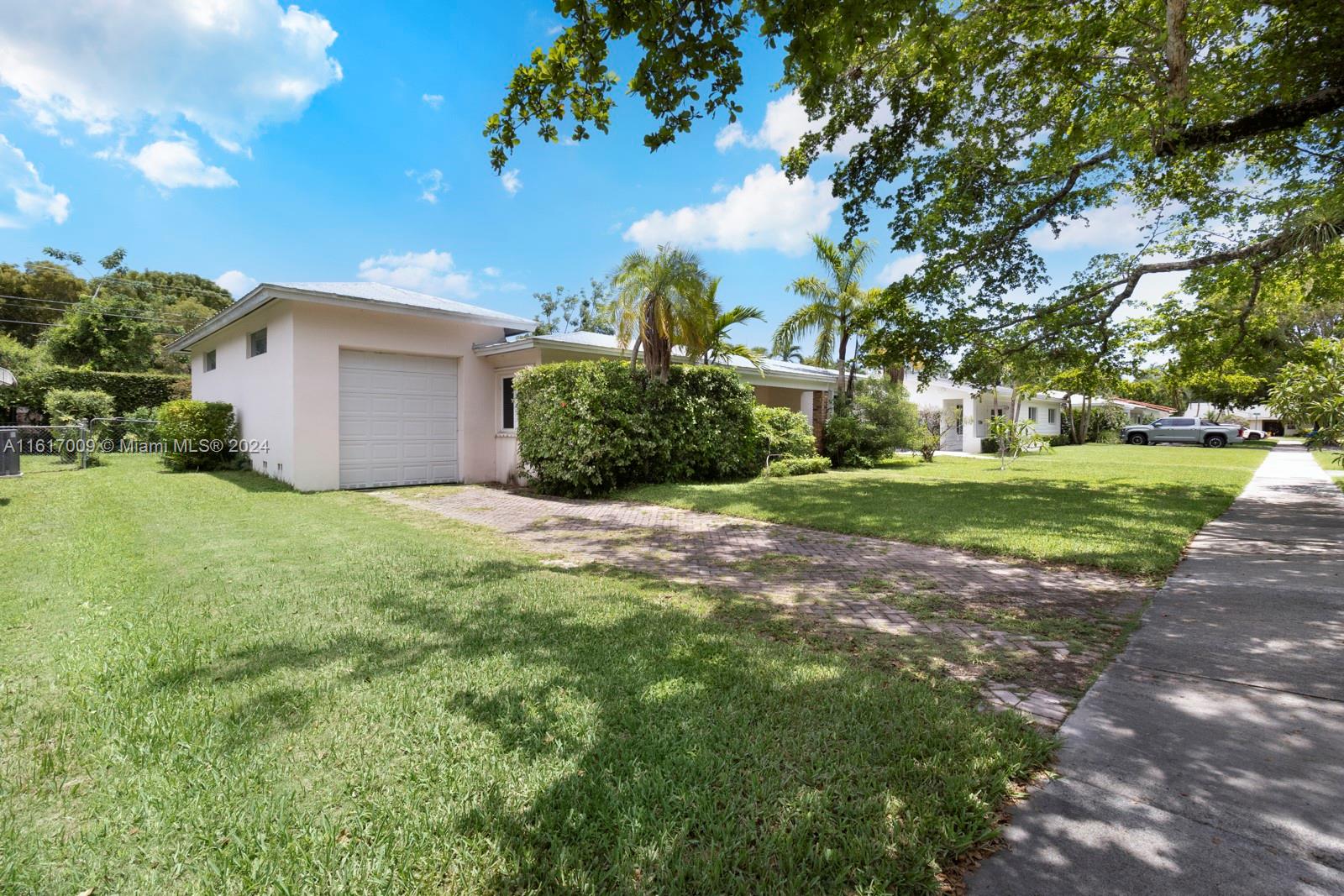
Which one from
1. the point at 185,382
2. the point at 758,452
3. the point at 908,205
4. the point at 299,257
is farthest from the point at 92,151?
the point at 908,205

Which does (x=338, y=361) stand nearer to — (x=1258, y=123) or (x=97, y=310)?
(x=1258, y=123)

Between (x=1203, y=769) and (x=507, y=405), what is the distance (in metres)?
13.3

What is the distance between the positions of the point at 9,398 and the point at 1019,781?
101ft

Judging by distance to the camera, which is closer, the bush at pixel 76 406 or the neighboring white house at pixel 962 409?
the bush at pixel 76 406

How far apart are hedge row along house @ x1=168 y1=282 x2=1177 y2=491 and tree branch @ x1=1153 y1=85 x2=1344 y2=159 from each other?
5548mm

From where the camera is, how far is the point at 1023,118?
33.7 feet

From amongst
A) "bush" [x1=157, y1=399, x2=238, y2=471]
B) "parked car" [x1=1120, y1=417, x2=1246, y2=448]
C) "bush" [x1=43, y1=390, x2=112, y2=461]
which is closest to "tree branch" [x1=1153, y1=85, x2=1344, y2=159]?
"bush" [x1=157, y1=399, x2=238, y2=471]

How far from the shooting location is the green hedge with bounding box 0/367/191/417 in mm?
20484

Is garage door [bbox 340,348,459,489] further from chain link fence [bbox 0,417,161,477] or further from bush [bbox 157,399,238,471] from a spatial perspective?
chain link fence [bbox 0,417,161,477]

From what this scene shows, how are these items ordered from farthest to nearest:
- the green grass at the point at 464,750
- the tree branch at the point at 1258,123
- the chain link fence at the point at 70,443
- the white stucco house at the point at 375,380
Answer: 1. the chain link fence at the point at 70,443
2. the white stucco house at the point at 375,380
3. the tree branch at the point at 1258,123
4. the green grass at the point at 464,750

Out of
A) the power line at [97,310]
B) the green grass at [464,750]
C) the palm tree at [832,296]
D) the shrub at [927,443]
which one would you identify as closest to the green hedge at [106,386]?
the power line at [97,310]

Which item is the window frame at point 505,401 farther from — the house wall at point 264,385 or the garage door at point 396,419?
the house wall at point 264,385

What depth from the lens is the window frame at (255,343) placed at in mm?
12509

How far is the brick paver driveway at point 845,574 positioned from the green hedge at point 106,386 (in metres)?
21.0
